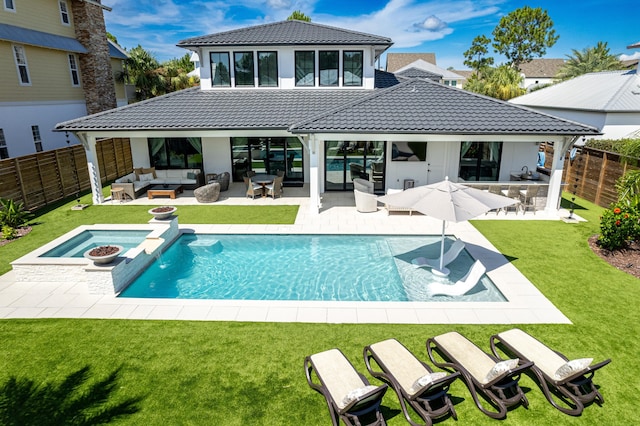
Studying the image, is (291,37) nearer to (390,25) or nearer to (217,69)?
(217,69)

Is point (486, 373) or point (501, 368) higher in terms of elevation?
point (501, 368)

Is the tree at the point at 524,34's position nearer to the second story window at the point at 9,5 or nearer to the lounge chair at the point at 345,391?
the second story window at the point at 9,5

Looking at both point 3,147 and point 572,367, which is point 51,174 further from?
point 572,367

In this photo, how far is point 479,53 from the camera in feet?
255

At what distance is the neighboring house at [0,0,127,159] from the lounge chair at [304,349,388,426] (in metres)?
22.9

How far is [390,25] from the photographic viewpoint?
5462cm

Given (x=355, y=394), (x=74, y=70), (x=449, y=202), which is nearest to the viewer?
(x=355, y=394)

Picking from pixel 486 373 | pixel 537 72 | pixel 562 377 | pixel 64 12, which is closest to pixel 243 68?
pixel 64 12

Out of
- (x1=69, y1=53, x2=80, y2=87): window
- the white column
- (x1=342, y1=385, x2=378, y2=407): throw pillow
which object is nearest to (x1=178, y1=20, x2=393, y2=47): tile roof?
the white column

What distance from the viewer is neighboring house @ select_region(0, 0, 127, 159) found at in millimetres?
21359

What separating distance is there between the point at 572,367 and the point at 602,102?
26548 mm

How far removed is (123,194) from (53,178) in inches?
123

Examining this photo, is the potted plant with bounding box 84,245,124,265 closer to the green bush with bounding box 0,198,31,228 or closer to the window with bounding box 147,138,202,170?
the green bush with bounding box 0,198,31,228

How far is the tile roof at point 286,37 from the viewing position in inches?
746
